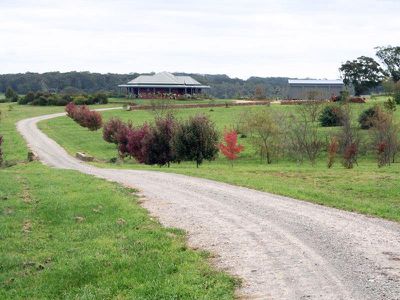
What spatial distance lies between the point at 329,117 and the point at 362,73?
59.8 meters

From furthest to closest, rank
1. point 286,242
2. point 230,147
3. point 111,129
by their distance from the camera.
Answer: point 111,129 → point 230,147 → point 286,242

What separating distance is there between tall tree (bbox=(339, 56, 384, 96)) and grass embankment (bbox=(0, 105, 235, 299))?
109476 mm

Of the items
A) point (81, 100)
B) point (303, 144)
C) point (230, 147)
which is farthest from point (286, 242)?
point (81, 100)

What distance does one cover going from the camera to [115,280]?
33.2ft

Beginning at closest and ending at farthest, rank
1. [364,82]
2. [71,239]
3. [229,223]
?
1. [71,239]
2. [229,223]
3. [364,82]

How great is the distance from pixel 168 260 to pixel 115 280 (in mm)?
1436

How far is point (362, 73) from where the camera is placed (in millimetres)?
122438

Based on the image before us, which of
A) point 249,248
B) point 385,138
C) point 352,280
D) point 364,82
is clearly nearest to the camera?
point 352,280

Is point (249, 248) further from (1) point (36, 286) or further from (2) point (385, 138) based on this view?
(2) point (385, 138)

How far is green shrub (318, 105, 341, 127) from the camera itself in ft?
217

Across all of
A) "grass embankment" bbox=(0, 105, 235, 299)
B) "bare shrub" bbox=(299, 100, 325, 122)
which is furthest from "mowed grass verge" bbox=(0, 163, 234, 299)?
"bare shrub" bbox=(299, 100, 325, 122)

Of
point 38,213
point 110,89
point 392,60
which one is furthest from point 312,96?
point 110,89

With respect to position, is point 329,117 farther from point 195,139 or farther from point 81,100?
point 81,100

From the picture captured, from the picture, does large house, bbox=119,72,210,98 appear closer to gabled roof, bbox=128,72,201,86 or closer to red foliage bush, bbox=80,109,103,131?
gabled roof, bbox=128,72,201,86
